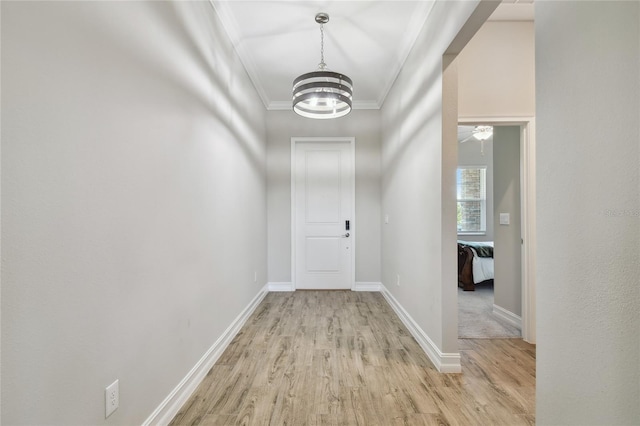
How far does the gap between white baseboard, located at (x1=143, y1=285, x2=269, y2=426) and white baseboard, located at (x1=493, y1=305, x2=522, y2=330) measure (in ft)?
9.08

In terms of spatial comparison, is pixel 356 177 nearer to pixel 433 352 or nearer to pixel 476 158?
pixel 433 352

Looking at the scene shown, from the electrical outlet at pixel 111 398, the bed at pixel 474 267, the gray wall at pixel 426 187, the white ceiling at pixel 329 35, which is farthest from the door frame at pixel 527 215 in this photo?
the electrical outlet at pixel 111 398

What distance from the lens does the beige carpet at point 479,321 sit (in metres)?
2.96

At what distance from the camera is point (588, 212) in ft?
3.18

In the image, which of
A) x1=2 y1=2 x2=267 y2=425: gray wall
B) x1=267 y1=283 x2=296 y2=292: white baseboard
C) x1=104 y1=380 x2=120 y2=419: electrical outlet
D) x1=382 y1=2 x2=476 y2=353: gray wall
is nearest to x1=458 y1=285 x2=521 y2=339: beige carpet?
x1=382 y1=2 x2=476 y2=353: gray wall

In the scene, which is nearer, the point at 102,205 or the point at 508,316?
the point at 102,205

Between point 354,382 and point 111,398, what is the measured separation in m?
1.44

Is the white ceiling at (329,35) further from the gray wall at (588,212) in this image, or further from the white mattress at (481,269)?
the white mattress at (481,269)

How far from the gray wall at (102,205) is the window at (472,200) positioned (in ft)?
21.3

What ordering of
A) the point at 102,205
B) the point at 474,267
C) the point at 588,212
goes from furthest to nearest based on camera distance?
the point at 474,267, the point at 102,205, the point at 588,212

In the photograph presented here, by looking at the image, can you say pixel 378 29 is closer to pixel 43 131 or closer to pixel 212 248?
pixel 212 248

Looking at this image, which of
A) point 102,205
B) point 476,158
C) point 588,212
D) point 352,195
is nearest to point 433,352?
point 588,212

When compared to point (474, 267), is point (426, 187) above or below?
above

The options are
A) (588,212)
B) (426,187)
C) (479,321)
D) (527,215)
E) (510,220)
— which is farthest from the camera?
(479,321)
